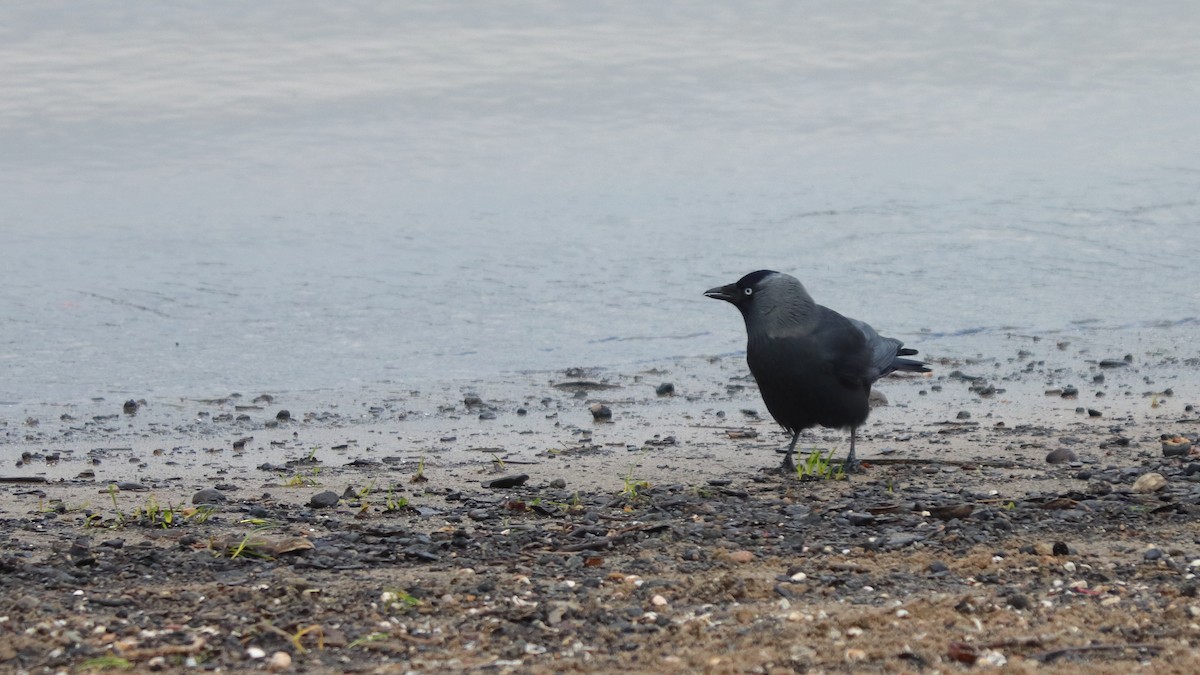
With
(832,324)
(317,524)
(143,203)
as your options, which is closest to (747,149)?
(143,203)

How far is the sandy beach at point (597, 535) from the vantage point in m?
3.75

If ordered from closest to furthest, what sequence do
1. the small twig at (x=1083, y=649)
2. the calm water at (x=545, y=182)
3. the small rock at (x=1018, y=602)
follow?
the small twig at (x=1083, y=649) → the small rock at (x=1018, y=602) → the calm water at (x=545, y=182)

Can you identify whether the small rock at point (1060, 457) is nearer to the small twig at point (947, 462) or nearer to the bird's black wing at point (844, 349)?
the small twig at point (947, 462)

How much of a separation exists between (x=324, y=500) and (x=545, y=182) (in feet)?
30.2

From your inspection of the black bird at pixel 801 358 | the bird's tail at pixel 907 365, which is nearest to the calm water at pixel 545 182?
the bird's tail at pixel 907 365

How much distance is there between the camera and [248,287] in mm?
11188

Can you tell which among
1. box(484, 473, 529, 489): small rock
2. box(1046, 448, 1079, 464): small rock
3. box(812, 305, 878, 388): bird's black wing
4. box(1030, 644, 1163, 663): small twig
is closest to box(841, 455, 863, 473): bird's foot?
box(812, 305, 878, 388): bird's black wing

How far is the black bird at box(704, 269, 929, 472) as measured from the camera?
6.71 m

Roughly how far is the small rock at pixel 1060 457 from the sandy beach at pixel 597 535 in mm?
24

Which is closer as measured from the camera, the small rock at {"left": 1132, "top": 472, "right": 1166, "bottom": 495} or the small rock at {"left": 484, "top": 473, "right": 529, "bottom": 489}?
the small rock at {"left": 1132, "top": 472, "right": 1166, "bottom": 495}

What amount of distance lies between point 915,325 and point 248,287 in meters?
4.76

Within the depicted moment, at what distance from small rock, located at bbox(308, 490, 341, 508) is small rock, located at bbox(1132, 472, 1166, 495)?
114 inches

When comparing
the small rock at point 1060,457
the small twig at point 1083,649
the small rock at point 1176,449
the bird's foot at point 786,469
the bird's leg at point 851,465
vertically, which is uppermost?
the small twig at point 1083,649

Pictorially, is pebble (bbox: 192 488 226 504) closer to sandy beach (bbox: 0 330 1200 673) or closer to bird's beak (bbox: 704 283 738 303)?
sandy beach (bbox: 0 330 1200 673)
